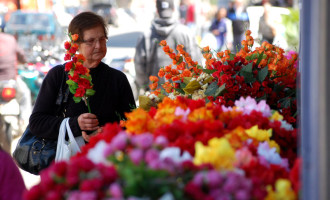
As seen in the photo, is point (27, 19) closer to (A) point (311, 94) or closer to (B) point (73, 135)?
(B) point (73, 135)

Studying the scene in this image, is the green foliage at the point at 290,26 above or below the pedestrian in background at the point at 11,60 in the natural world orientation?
below

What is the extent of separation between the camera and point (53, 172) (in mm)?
1950

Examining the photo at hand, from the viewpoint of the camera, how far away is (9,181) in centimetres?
253

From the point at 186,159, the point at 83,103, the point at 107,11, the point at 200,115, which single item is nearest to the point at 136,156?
the point at 186,159

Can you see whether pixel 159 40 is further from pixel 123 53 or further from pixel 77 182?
pixel 123 53

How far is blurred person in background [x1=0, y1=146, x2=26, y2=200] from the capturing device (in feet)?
8.21

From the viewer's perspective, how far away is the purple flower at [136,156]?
1933 mm

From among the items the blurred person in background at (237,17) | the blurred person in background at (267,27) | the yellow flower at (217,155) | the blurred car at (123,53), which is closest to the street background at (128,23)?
the blurred car at (123,53)

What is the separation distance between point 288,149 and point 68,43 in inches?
58.8

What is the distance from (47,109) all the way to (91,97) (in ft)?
0.88

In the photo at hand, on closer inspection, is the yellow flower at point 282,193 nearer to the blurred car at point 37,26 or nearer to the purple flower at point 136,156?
the purple flower at point 136,156

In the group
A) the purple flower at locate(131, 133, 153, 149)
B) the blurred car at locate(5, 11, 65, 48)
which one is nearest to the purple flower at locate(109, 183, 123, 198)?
the purple flower at locate(131, 133, 153, 149)

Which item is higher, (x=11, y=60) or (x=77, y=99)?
(x=77, y=99)

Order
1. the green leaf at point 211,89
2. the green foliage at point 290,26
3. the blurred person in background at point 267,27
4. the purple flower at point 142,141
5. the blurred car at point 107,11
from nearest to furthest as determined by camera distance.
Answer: the purple flower at point 142,141
the green leaf at point 211,89
the blurred person in background at point 267,27
the green foliage at point 290,26
the blurred car at point 107,11
